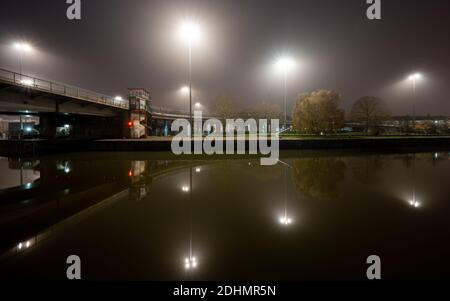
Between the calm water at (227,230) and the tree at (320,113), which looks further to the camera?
the tree at (320,113)

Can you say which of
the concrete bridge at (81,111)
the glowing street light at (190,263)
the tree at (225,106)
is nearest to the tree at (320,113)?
the tree at (225,106)

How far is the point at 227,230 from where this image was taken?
16.8 feet

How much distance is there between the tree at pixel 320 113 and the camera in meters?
37.4

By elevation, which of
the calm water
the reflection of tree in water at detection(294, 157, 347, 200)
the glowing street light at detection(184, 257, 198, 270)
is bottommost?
the glowing street light at detection(184, 257, 198, 270)

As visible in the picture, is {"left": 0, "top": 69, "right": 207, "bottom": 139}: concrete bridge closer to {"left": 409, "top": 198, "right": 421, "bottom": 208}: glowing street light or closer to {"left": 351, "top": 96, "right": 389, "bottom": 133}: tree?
{"left": 409, "top": 198, "right": 421, "bottom": 208}: glowing street light

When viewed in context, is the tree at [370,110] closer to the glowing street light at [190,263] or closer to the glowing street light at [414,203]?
the glowing street light at [414,203]

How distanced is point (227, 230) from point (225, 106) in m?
44.0

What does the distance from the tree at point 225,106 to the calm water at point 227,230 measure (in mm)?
39560

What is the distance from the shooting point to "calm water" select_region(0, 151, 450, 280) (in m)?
3.72

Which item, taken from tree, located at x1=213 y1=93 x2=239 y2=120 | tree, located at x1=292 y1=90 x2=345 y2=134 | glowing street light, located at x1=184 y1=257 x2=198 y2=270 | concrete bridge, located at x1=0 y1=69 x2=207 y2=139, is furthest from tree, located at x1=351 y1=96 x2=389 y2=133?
glowing street light, located at x1=184 y1=257 x2=198 y2=270

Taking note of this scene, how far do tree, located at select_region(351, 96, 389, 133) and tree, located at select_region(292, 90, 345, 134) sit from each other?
20.2 meters

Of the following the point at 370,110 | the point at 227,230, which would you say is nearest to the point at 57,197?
the point at 227,230

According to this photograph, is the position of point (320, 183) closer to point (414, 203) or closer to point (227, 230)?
point (414, 203)
